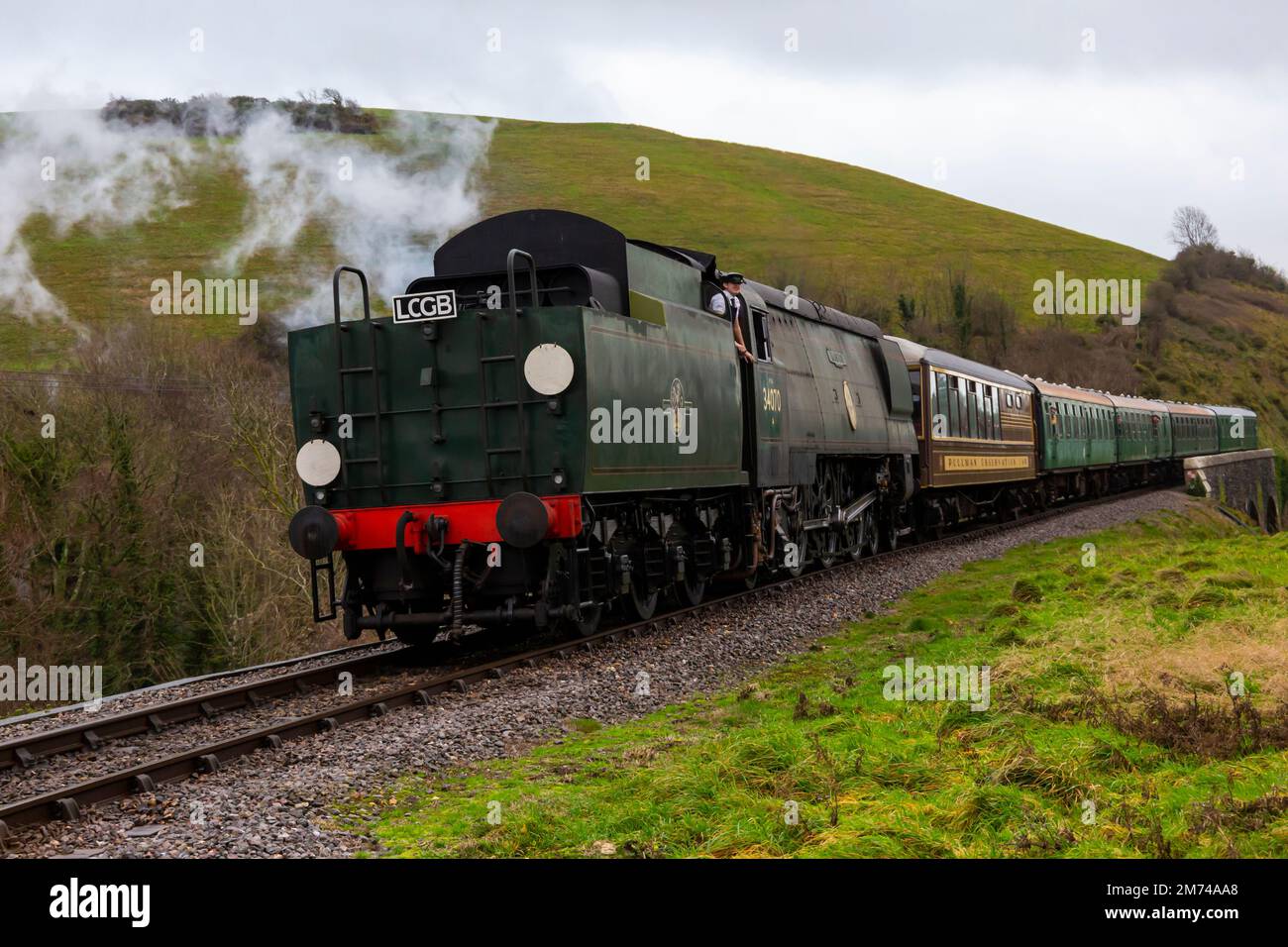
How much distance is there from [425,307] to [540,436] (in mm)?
1553

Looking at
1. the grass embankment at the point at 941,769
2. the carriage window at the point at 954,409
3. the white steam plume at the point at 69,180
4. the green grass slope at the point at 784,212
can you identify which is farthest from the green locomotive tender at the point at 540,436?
the green grass slope at the point at 784,212

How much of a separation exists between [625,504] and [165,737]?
4905mm

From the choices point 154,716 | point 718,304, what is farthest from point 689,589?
point 154,716

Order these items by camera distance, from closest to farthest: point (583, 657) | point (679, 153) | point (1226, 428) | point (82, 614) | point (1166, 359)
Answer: point (583, 657) → point (82, 614) → point (1226, 428) → point (1166, 359) → point (679, 153)

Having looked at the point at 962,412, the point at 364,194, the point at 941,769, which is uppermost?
the point at 364,194

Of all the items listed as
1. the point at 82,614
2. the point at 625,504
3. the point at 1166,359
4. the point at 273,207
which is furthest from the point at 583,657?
the point at 1166,359

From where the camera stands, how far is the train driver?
13781mm

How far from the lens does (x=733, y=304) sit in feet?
45.9

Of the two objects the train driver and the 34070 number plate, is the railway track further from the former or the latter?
the train driver

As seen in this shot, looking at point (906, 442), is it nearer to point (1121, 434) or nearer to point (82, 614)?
point (82, 614)

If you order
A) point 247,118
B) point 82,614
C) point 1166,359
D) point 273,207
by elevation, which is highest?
point 247,118

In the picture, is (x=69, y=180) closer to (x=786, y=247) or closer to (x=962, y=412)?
(x=786, y=247)

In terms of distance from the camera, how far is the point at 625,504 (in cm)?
1190

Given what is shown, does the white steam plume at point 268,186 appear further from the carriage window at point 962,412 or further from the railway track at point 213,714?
the railway track at point 213,714
